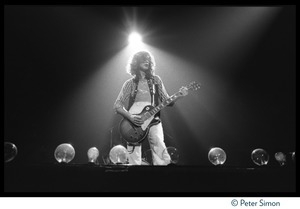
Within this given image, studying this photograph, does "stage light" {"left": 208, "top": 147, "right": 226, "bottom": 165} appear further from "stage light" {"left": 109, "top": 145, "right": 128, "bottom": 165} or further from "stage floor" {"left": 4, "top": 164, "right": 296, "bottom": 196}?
"stage floor" {"left": 4, "top": 164, "right": 296, "bottom": 196}

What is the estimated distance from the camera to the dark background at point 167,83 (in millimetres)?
5434

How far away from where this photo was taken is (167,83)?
19.2 feet

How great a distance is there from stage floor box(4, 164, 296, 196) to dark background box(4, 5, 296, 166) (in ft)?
7.87

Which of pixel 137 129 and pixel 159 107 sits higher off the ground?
pixel 159 107

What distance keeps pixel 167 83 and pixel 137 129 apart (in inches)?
66.6

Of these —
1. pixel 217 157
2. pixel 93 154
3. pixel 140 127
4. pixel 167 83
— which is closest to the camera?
pixel 140 127

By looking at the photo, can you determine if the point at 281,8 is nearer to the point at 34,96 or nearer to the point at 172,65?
the point at 172,65

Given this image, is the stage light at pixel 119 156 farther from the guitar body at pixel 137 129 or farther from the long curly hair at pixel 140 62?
the long curly hair at pixel 140 62

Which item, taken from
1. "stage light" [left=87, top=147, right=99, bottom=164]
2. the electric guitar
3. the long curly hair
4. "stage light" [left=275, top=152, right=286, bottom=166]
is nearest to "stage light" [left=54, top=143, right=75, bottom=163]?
"stage light" [left=87, top=147, right=99, bottom=164]

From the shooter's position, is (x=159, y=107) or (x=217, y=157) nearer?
(x=159, y=107)

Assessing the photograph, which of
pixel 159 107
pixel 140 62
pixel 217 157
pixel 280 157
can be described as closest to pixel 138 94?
pixel 159 107

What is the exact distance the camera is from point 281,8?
17.1 feet

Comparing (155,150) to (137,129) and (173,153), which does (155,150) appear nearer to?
(137,129)

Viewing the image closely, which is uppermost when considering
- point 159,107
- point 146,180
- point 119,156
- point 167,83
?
point 167,83
